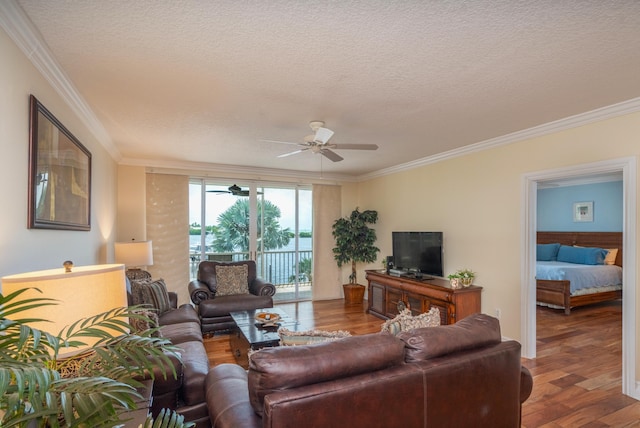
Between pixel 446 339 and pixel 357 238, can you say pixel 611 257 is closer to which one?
pixel 357 238

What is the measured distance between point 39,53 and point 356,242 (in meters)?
5.12

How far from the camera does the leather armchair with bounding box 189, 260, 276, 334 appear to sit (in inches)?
163

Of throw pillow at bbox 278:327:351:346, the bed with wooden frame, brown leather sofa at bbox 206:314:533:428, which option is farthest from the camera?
the bed with wooden frame

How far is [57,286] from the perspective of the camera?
45.2 inches

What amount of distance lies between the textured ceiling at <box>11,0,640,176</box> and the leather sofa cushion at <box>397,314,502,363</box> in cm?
162

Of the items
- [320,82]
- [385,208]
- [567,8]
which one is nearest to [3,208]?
[320,82]

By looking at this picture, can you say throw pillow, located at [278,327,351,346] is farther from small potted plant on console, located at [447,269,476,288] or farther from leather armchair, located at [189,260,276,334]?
small potted plant on console, located at [447,269,476,288]

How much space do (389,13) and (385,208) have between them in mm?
4610

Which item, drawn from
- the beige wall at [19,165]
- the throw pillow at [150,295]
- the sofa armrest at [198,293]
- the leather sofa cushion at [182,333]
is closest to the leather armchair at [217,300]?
→ the sofa armrest at [198,293]

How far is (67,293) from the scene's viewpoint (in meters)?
1.16

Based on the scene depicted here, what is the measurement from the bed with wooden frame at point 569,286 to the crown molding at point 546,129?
299 centimetres

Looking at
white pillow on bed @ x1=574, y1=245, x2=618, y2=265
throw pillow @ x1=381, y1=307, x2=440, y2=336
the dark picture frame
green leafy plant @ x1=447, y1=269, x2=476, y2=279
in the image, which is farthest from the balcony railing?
white pillow on bed @ x1=574, y1=245, x2=618, y2=265

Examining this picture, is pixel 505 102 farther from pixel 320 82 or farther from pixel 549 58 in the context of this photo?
pixel 320 82

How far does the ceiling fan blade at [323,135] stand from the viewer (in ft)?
9.33
